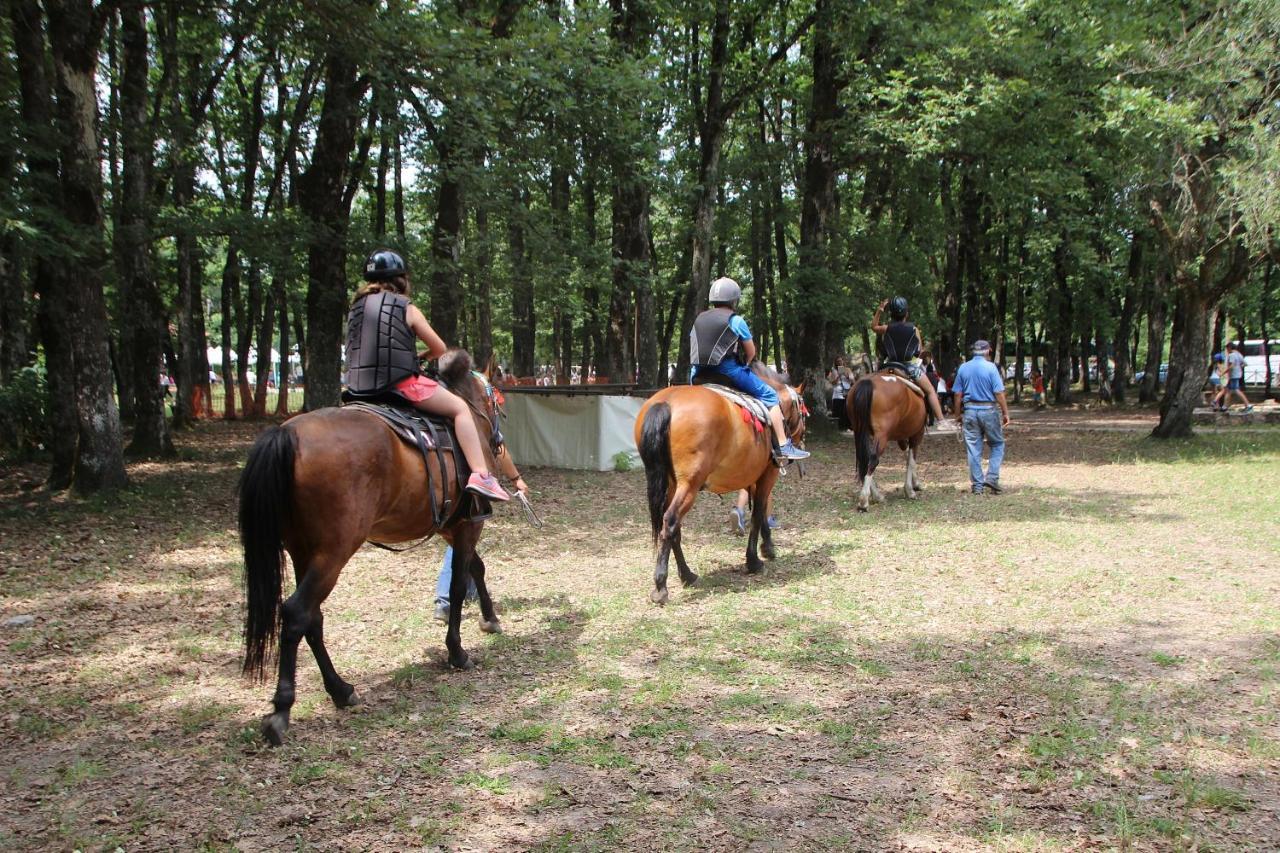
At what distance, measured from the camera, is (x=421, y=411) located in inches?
222

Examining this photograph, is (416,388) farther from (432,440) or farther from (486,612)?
(486,612)

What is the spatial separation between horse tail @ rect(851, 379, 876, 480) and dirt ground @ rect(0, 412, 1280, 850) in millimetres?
2124

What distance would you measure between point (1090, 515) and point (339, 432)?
9740 mm

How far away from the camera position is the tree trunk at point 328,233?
13.1 meters

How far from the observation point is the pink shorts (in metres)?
5.54

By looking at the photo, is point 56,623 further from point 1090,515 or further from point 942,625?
point 1090,515

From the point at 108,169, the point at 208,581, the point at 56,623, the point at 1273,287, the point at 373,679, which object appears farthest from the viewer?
the point at 1273,287

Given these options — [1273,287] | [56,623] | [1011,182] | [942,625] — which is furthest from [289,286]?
[1273,287]

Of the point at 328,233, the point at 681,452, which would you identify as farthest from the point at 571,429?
the point at 681,452

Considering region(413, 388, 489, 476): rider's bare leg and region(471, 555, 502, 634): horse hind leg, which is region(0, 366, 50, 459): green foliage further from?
region(413, 388, 489, 476): rider's bare leg

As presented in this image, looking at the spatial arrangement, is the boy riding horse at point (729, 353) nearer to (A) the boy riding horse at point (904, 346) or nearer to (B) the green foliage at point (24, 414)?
(A) the boy riding horse at point (904, 346)

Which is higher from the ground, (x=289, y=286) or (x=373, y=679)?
(x=289, y=286)

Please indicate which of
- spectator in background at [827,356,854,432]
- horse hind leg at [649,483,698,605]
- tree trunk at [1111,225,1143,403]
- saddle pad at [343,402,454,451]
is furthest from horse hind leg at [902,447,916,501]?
tree trunk at [1111,225,1143,403]

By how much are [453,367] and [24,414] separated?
1304 centimetres
